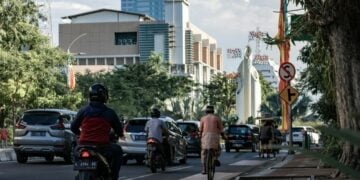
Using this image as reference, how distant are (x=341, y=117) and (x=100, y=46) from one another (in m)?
119

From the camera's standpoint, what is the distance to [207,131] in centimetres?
1444

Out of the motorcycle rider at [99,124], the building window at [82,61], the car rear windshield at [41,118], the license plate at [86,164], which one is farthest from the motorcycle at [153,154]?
the building window at [82,61]

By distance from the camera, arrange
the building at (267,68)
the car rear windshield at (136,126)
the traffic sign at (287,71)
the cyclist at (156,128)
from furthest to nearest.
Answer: the building at (267,68)
the traffic sign at (287,71)
the car rear windshield at (136,126)
the cyclist at (156,128)

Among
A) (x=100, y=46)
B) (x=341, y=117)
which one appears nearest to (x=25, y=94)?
(x=341, y=117)

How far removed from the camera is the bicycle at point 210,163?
46.3 ft

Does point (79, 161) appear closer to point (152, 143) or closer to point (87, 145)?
point (87, 145)

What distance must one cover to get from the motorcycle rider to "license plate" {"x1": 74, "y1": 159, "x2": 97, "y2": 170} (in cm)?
25

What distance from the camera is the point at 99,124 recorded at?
26.2ft

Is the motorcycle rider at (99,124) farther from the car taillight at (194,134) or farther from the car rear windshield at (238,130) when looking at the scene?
the car rear windshield at (238,130)

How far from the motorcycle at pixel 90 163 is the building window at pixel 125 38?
119 metres

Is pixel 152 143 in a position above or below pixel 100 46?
below

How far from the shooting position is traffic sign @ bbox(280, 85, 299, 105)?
24.3 meters

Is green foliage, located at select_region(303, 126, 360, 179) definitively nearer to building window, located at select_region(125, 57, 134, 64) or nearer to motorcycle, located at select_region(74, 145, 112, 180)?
motorcycle, located at select_region(74, 145, 112, 180)

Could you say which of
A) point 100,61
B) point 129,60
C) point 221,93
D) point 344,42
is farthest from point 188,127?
point 100,61
